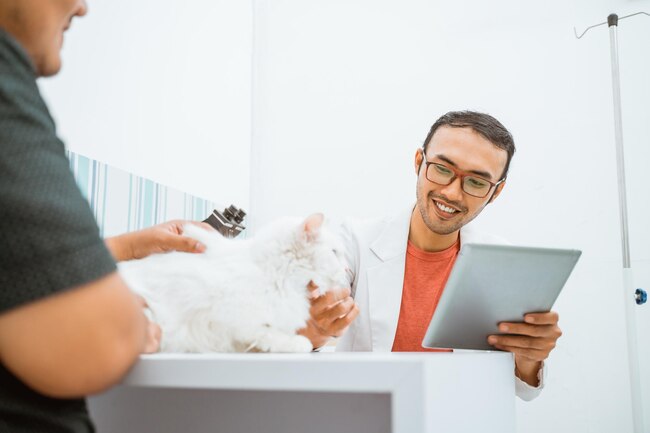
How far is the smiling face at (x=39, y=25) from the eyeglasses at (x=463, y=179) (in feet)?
4.16

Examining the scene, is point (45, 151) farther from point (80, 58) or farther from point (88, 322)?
point (80, 58)

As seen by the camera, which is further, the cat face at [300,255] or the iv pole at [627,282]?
the iv pole at [627,282]

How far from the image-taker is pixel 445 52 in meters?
2.82

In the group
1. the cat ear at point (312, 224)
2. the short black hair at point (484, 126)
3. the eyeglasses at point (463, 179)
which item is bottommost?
the cat ear at point (312, 224)

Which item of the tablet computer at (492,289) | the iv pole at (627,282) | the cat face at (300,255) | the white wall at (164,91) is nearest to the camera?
the tablet computer at (492,289)

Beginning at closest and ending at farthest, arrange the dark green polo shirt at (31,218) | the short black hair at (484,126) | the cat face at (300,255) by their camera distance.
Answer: the dark green polo shirt at (31,218), the cat face at (300,255), the short black hair at (484,126)

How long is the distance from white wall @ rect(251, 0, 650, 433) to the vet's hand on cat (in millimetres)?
1838

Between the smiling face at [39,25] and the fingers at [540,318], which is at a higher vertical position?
the smiling face at [39,25]

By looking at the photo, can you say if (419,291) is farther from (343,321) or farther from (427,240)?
(343,321)

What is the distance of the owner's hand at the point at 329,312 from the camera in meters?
1.04

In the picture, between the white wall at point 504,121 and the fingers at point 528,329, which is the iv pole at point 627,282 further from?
the fingers at point 528,329

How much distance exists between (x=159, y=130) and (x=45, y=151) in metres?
1.58

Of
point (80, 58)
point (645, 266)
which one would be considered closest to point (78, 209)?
point (80, 58)

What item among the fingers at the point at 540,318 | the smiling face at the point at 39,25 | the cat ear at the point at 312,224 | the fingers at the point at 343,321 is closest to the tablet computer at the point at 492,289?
the fingers at the point at 540,318
